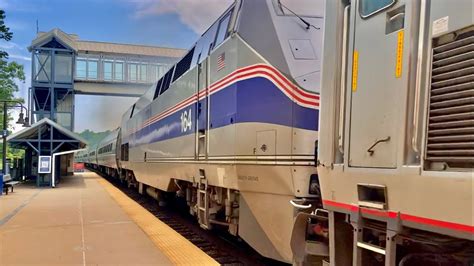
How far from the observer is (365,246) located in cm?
299

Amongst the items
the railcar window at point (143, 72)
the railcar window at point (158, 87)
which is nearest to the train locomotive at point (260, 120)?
the railcar window at point (158, 87)

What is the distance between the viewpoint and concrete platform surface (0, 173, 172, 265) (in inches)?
255

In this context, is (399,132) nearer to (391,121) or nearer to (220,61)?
(391,121)

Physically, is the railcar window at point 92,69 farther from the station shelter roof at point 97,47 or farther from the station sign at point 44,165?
the station sign at point 44,165

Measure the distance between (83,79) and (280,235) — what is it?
31426 mm

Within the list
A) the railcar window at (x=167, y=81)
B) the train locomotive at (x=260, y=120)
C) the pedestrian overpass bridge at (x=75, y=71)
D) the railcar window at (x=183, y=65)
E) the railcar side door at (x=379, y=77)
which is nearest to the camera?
the railcar side door at (x=379, y=77)

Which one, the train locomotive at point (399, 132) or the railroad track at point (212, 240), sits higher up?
the train locomotive at point (399, 132)

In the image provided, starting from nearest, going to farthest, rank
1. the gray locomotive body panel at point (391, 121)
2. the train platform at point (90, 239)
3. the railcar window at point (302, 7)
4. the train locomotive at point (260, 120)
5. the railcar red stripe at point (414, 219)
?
the railcar red stripe at point (414, 219)
the gray locomotive body panel at point (391, 121)
the train locomotive at point (260, 120)
the railcar window at point (302, 7)
the train platform at point (90, 239)

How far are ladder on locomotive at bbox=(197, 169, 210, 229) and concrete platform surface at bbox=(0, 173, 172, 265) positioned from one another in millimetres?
779

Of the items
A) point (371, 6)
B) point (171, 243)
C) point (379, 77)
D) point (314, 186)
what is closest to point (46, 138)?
point (171, 243)

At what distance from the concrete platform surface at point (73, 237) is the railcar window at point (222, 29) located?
3163 mm

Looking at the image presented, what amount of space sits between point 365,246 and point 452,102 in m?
1.12

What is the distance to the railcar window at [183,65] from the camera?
8.59m

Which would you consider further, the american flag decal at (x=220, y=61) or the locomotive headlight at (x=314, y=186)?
the american flag decal at (x=220, y=61)
